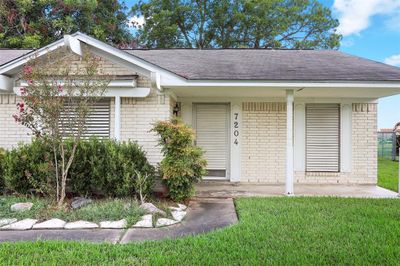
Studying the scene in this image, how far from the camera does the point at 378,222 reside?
207 inches

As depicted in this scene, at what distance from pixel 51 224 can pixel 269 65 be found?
6.73 meters

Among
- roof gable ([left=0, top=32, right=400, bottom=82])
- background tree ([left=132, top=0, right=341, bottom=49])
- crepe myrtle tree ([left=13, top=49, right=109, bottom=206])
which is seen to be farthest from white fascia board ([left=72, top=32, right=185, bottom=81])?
background tree ([left=132, top=0, right=341, bottom=49])

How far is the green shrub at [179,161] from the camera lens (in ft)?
22.0

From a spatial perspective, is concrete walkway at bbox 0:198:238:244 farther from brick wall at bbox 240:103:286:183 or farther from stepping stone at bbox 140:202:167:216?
brick wall at bbox 240:103:286:183

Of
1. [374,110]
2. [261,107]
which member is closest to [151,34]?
[261,107]

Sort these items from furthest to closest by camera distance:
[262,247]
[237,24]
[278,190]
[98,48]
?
[237,24] → [278,190] → [98,48] → [262,247]

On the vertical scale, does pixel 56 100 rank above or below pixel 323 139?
above

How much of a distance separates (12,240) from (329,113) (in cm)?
904

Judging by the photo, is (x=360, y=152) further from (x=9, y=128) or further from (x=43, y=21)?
(x=43, y=21)

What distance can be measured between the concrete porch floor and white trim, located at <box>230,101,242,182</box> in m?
0.44

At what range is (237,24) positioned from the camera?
80.0 feet

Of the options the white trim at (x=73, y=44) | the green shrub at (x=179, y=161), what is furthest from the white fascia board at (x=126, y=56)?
the green shrub at (x=179, y=161)

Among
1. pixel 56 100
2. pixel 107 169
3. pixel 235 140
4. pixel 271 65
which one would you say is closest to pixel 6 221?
pixel 107 169

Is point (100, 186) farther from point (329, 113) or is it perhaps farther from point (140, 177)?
point (329, 113)
